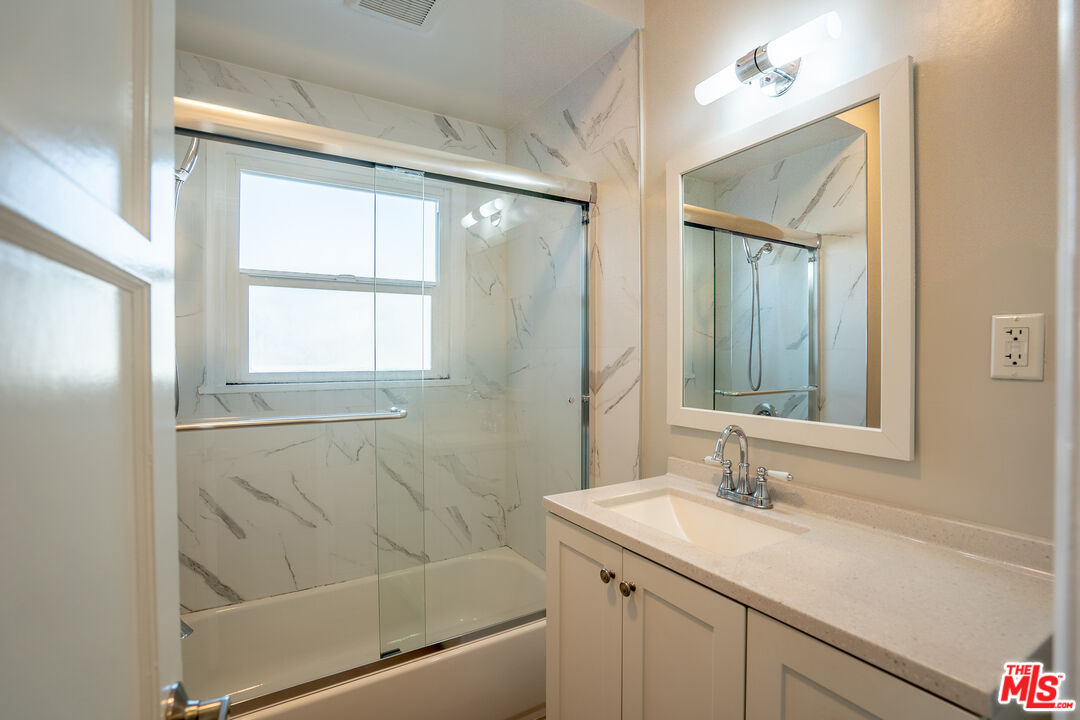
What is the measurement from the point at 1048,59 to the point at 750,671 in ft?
3.94

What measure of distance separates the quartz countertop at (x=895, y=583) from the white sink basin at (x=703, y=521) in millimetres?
30

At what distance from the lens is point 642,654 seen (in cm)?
108

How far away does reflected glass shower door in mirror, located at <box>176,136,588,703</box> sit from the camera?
1.76 m

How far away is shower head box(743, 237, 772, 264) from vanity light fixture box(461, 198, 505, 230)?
908mm

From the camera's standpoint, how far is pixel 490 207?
1912 millimetres

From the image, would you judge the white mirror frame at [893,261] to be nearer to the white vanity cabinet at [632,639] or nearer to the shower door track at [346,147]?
the white vanity cabinet at [632,639]

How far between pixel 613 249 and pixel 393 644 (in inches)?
63.7

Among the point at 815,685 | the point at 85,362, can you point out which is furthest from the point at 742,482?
the point at 85,362

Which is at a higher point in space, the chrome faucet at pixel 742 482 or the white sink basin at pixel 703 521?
the chrome faucet at pixel 742 482

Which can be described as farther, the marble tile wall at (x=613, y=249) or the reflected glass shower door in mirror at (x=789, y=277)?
the marble tile wall at (x=613, y=249)

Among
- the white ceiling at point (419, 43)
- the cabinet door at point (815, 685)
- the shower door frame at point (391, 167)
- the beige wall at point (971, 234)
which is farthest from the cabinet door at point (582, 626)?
the white ceiling at point (419, 43)

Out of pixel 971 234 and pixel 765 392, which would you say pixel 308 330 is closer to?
pixel 765 392

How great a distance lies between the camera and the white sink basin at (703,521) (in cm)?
124

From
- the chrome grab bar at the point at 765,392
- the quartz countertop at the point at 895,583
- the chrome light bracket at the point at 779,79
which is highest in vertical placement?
the chrome light bracket at the point at 779,79
